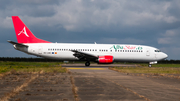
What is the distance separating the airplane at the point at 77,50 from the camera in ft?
116

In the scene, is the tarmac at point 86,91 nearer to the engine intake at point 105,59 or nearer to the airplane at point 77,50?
the engine intake at point 105,59

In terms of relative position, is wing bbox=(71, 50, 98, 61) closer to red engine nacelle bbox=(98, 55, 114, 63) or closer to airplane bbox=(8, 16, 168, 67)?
airplane bbox=(8, 16, 168, 67)

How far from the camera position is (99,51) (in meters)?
36.6

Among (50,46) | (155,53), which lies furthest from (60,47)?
(155,53)

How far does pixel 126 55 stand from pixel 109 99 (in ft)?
98.0

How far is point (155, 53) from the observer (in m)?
38.0

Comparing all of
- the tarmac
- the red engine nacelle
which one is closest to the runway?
the tarmac

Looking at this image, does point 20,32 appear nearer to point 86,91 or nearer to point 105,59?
point 105,59

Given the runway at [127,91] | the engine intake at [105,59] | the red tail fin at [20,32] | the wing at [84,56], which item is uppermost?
the red tail fin at [20,32]

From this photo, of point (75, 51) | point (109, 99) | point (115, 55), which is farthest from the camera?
point (115, 55)

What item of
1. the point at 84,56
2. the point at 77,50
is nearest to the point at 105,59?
the point at 84,56

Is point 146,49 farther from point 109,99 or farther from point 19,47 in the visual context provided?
point 109,99

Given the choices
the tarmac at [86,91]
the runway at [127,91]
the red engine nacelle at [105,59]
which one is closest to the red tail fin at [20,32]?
the red engine nacelle at [105,59]

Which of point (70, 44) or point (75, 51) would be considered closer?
point (75, 51)
